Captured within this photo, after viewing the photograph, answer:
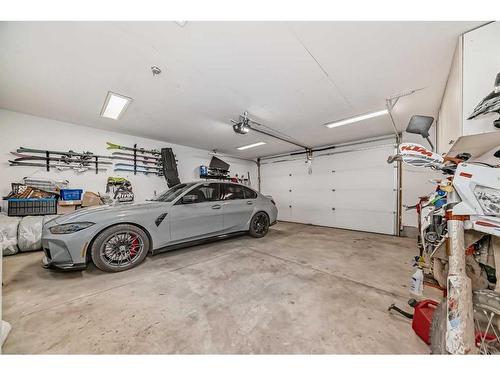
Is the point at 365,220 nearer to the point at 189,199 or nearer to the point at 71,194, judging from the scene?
the point at 189,199

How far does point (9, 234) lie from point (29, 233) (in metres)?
0.21

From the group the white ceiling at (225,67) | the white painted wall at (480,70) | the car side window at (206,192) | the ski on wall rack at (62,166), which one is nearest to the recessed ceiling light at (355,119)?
the white ceiling at (225,67)

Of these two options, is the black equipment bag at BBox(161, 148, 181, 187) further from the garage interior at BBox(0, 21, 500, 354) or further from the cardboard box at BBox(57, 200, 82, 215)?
the cardboard box at BBox(57, 200, 82, 215)

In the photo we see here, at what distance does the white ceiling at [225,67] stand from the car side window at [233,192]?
56.2 inches

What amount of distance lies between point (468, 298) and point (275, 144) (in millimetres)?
5143

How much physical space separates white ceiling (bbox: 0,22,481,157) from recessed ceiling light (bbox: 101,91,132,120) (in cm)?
12

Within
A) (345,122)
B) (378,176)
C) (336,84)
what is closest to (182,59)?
(336,84)

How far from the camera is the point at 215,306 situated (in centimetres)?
166

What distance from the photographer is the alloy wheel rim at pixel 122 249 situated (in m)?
2.36

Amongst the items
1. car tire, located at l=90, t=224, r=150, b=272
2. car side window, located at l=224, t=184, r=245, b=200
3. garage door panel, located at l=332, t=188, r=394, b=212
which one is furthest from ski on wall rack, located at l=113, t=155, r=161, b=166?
garage door panel, located at l=332, t=188, r=394, b=212

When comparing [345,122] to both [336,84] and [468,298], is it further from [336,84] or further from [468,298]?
[468,298]

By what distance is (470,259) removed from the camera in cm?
124

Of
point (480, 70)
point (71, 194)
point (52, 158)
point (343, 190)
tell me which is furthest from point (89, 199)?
point (343, 190)

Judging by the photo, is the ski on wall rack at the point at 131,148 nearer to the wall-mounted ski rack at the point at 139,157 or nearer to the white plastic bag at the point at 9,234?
the wall-mounted ski rack at the point at 139,157
